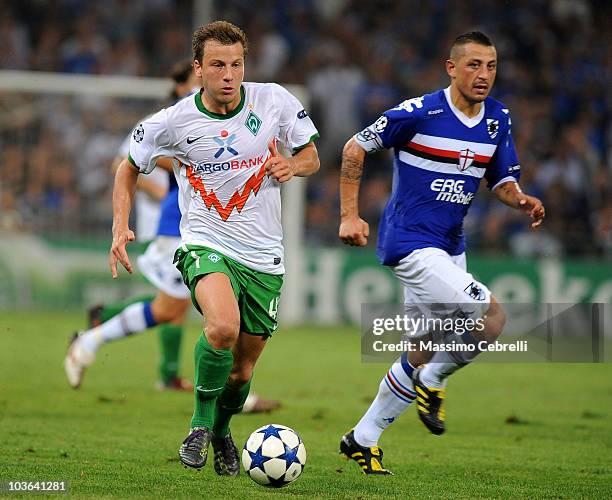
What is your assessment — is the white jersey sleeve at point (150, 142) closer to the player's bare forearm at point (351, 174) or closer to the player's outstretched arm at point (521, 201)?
the player's bare forearm at point (351, 174)

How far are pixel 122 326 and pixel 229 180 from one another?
391 cm

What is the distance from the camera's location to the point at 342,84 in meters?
19.4

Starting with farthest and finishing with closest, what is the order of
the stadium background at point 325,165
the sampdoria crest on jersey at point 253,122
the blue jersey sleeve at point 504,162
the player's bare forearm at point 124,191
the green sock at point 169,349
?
the stadium background at point 325,165, the green sock at point 169,349, the blue jersey sleeve at point 504,162, the sampdoria crest on jersey at point 253,122, the player's bare forearm at point 124,191

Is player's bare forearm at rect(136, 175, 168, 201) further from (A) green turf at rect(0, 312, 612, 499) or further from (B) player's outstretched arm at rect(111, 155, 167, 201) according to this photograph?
(A) green turf at rect(0, 312, 612, 499)

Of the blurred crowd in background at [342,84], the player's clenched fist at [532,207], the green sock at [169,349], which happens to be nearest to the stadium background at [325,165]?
the blurred crowd in background at [342,84]

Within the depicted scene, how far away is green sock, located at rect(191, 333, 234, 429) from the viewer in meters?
6.12

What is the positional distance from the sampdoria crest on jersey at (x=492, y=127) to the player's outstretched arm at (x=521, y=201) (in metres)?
0.33

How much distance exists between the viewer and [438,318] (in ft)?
23.1

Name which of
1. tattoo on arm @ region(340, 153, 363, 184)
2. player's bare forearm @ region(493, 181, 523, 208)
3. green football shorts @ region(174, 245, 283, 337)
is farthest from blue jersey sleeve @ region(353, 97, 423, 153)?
green football shorts @ region(174, 245, 283, 337)

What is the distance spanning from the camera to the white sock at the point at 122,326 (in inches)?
392

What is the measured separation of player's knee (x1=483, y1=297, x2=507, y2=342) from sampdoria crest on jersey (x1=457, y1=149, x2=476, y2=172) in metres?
0.86

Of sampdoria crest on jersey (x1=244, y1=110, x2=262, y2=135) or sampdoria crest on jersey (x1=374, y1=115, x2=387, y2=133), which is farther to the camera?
sampdoria crest on jersey (x1=374, y1=115, x2=387, y2=133)

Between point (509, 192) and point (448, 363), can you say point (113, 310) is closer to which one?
point (448, 363)

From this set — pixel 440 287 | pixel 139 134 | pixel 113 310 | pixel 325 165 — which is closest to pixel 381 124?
pixel 440 287
